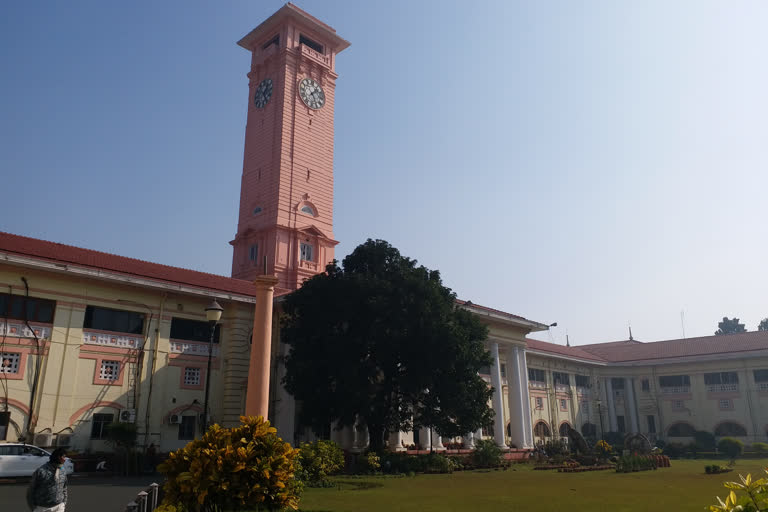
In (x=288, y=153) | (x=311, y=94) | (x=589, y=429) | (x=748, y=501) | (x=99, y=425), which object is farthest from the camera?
(x=589, y=429)

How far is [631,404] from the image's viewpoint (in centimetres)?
5269

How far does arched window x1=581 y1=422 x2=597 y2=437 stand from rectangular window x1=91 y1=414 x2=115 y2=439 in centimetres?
3972

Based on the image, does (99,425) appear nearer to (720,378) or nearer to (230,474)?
(230,474)

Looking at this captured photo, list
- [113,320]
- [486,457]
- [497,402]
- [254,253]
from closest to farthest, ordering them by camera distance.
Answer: [113,320]
[486,457]
[497,402]
[254,253]

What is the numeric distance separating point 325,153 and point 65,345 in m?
26.6

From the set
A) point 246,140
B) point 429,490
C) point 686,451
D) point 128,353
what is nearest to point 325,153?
point 246,140

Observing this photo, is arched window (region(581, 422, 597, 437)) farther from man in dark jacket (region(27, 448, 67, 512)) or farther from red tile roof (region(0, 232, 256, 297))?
man in dark jacket (region(27, 448, 67, 512))

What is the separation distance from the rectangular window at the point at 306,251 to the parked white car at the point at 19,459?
24126mm

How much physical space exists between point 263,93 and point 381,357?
92.5ft

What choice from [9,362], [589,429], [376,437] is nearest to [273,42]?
[9,362]

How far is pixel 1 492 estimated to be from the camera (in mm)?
15203

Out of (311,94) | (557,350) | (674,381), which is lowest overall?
(674,381)

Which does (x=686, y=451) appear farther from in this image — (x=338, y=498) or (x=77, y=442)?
Result: (x=77, y=442)

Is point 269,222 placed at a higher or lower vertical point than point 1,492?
higher
